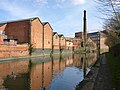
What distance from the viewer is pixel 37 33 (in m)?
52.8

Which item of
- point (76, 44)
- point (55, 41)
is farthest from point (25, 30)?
point (76, 44)

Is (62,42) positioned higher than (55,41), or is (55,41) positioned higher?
(55,41)

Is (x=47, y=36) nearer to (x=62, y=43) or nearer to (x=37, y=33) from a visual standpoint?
(x=37, y=33)

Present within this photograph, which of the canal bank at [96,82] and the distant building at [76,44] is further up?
the distant building at [76,44]

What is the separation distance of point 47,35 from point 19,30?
11438 mm

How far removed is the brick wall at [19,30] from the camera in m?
49.2

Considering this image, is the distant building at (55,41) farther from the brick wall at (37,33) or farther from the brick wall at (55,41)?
the brick wall at (37,33)

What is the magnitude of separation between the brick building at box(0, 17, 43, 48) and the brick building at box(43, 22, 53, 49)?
3401 mm

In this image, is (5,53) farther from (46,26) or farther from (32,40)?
(46,26)

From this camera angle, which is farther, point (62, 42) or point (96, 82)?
point (62, 42)

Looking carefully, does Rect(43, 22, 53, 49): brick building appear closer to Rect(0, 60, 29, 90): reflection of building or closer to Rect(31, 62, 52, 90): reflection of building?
Rect(0, 60, 29, 90): reflection of building

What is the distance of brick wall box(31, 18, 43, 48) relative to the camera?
4981cm

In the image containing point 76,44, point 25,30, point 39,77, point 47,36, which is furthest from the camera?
point 76,44

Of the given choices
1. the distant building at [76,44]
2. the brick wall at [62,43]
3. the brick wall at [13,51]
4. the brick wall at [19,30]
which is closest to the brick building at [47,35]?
the brick wall at [19,30]
